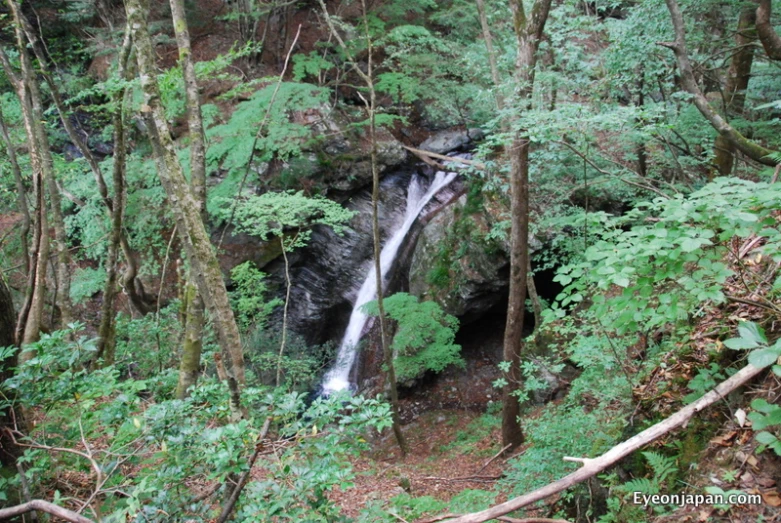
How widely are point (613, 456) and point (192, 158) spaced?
5.33 meters

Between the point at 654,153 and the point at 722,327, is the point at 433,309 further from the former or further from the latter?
the point at 722,327

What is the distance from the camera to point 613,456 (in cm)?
223

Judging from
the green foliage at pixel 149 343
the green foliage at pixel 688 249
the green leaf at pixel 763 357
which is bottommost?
the green foliage at pixel 149 343

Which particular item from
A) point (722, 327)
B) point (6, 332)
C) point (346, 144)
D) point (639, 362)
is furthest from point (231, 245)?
point (722, 327)

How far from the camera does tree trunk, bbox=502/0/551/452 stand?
5449 mm

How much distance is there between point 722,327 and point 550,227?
5.90 m

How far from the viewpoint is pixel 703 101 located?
509 cm

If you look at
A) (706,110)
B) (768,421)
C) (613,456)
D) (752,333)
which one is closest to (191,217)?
(613,456)

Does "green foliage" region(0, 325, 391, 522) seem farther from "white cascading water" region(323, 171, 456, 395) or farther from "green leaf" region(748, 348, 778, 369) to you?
"white cascading water" region(323, 171, 456, 395)

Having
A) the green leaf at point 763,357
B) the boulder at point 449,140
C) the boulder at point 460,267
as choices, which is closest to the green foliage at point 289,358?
the boulder at point 460,267

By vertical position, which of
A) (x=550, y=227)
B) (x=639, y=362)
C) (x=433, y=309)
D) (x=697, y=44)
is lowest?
(x=433, y=309)

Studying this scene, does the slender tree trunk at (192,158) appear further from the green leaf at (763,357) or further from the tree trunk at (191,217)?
the green leaf at (763,357)

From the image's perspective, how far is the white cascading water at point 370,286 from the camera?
1144 cm

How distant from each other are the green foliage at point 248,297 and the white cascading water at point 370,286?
2389 millimetres
